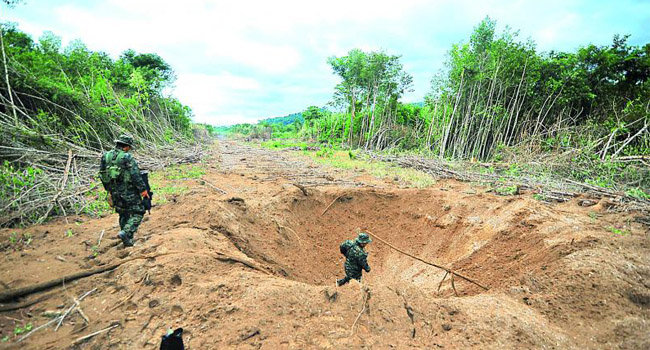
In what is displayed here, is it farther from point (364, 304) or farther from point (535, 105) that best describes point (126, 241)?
point (535, 105)

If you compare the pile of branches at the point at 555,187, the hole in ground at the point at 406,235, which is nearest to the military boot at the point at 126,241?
the hole in ground at the point at 406,235

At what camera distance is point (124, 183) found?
3.67 meters

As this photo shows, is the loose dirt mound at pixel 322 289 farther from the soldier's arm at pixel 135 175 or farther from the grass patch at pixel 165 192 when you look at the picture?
the soldier's arm at pixel 135 175

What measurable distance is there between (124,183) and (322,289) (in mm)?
3066

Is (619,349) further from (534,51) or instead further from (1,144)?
(534,51)

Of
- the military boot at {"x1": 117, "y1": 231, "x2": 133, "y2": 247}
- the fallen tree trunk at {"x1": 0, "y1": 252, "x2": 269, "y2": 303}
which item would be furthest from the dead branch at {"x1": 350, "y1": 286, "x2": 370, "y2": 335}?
the military boot at {"x1": 117, "y1": 231, "x2": 133, "y2": 247}

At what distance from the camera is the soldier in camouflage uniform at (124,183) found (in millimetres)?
3605

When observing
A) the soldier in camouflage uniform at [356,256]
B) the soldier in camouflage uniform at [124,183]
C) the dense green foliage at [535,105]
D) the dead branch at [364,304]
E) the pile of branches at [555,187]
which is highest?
the dense green foliage at [535,105]

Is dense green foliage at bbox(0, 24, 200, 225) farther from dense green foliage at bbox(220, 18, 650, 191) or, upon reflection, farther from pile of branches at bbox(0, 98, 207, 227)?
dense green foliage at bbox(220, 18, 650, 191)

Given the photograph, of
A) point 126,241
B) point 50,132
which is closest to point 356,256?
point 126,241

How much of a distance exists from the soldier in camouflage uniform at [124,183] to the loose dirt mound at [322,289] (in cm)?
37

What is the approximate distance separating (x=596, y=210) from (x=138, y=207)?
7.30 meters

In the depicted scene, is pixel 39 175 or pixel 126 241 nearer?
pixel 126 241

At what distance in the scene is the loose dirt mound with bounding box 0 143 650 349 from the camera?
2.22m
